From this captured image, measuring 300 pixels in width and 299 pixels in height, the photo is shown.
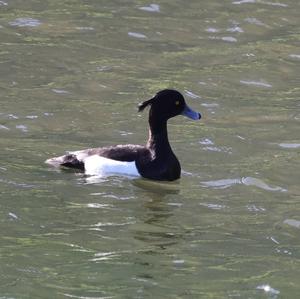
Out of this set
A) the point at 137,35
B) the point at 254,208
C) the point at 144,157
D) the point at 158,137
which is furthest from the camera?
A: the point at 137,35

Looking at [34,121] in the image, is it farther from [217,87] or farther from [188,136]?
[217,87]

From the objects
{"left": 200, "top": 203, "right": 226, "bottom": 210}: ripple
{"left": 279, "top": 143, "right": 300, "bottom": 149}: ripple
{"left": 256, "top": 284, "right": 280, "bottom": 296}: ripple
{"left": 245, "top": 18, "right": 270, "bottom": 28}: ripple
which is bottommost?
{"left": 279, "top": 143, "right": 300, "bottom": 149}: ripple

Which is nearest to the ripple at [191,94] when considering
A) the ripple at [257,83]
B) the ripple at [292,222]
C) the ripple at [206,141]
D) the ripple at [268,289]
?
the ripple at [257,83]

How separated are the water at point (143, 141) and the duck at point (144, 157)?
0.17 m

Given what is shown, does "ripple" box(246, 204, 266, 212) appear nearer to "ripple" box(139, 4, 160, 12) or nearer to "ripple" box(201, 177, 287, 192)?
"ripple" box(201, 177, 287, 192)

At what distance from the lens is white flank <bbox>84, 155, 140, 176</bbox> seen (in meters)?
13.1

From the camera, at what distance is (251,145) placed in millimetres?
14328

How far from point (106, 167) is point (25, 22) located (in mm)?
7075

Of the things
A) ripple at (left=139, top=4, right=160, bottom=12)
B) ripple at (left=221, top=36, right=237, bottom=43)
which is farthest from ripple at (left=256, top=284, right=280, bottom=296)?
ripple at (left=139, top=4, right=160, bottom=12)

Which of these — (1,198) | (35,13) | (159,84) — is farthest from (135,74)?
(1,198)

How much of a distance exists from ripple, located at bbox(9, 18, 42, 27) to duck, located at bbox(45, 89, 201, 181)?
6.33 m

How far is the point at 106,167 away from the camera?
517 inches

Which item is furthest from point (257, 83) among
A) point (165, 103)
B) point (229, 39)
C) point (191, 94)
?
point (165, 103)

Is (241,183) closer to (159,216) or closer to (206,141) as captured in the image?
(159,216)
